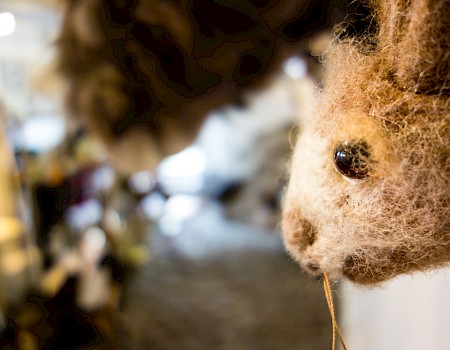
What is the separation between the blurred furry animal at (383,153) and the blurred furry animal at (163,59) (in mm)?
214

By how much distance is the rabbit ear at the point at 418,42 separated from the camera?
18 centimetres

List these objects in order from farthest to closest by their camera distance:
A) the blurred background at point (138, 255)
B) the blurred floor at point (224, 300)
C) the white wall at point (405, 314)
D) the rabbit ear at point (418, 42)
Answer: the blurred floor at point (224, 300) → the blurred background at point (138, 255) → the white wall at point (405, 314) → the rabbit ear at point (418, 42)

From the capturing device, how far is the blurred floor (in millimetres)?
1997

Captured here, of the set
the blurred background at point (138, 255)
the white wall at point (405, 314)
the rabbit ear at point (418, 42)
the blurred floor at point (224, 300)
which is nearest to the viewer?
the rabbit ear at point (418, 42)

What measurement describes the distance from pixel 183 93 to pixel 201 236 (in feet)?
10.2

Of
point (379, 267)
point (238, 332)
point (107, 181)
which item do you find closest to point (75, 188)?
point (107, 181)

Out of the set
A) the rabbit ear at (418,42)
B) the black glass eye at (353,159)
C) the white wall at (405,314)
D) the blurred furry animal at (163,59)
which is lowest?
the white wall at (405,314)

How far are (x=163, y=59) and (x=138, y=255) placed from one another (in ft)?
7.91

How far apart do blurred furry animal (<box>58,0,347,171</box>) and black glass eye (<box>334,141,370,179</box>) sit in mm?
260

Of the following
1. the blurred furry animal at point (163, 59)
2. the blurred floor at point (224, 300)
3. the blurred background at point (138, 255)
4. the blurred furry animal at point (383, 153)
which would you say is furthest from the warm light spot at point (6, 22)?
the blurred floor at point (224, 300)

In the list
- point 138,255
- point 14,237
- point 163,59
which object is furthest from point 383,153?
point 138,255

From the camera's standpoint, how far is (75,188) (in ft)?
6.46

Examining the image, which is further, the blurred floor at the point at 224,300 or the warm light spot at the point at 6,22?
the blurred floor at the point at 224,300

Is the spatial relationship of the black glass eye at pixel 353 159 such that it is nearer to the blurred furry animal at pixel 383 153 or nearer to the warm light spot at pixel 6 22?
the blurred furry animal at pixel 383 153
